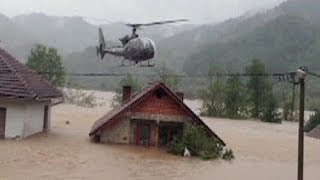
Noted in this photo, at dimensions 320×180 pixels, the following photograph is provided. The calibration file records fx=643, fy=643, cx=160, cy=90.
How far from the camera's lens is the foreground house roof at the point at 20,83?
2984cm

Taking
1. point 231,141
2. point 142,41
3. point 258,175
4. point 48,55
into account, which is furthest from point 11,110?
point 48,55

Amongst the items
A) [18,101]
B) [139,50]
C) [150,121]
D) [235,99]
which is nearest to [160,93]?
[150,121]

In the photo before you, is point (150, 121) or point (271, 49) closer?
point (150, 121)

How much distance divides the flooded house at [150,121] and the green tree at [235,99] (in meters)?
39.4

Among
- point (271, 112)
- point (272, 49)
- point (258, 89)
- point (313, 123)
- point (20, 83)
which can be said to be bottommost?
point (313, 123)

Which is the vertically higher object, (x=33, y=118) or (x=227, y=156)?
(x=33, y=118)

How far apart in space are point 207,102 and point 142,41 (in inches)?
2025

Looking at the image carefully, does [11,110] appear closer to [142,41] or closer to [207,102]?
[142,41]

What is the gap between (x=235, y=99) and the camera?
7069 centimetres

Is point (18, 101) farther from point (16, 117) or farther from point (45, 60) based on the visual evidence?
point (45, 60)

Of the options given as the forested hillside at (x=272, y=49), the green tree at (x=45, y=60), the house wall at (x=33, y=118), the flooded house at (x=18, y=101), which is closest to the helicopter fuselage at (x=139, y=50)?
the flooded house at (x=18, y=101)

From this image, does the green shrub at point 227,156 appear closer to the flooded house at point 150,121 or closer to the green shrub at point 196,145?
the green shrub at point 196,145

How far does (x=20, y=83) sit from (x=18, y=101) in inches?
39.4

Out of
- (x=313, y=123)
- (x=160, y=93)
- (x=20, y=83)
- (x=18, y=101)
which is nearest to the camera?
(x=18, y=101)
